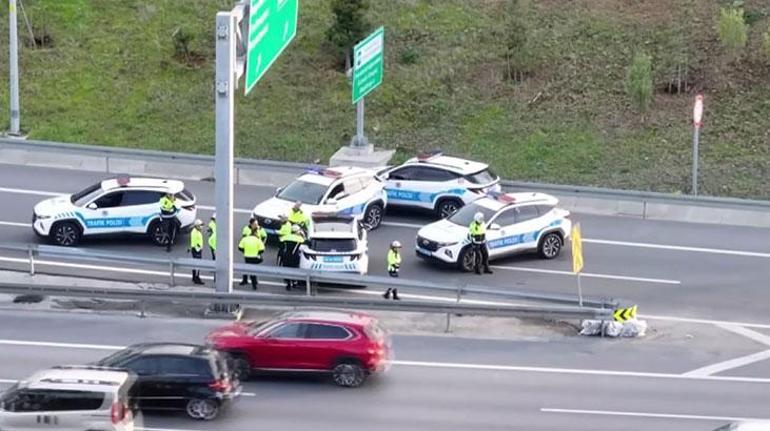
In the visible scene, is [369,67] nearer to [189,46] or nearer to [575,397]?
[189,46]

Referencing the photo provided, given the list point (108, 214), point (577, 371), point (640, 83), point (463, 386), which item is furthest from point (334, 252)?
point (640, 83)

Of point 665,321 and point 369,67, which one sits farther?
point 369,67

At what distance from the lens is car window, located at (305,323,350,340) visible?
27.4 meters

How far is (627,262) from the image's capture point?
3553 centimetres

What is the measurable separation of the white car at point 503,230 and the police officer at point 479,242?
0.14 m

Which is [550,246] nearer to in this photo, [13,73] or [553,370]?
[553,370]

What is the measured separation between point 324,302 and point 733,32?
18803 millimetres

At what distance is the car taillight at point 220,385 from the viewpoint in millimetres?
25547

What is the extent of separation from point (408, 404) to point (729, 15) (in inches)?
869

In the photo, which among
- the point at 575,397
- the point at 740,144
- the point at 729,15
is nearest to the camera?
the point at 575,397

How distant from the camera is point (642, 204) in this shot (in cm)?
3888

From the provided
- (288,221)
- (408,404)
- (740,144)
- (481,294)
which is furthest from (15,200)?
(740,144)

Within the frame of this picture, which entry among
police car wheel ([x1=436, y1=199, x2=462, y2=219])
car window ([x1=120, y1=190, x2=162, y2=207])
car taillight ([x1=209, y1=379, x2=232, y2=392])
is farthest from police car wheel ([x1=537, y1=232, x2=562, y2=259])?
car taillight ([x1=209, y1=379, x2=232, y2=392])

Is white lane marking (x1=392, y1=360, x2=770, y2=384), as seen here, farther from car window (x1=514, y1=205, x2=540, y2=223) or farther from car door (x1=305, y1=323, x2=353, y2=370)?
car window (x1=514, y1=205, x2=540, y2=223)
